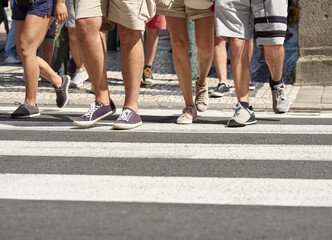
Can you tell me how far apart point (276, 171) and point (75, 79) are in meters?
4.96

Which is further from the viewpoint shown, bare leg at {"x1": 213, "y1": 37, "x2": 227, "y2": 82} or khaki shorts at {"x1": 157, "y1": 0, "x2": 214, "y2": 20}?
bare leg at {"x1": 213, "y1": 37, "x2": 227, "y2": 82}

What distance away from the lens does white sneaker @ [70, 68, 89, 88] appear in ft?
29.6

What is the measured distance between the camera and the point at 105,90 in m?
6.19

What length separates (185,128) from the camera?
6.18m

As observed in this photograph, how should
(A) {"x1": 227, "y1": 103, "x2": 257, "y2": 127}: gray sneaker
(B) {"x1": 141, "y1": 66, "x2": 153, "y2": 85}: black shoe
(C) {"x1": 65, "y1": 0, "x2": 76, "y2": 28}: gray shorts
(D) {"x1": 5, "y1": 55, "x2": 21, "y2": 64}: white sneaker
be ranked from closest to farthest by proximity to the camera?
(A) {"x1": 227, "y1": 103, "x2": 257, "y2": 127}: gray sneaker < (C) {"x1": 65, "y1": 0, "x2": 76, "y2": 28}: gray shorts < (B) {"x1": 141, "y1": 66, "x2": 153, "y2": 85}: black shoe < (D) {"x1": 5, "y1": 55, "x2": 21, "y2": 64}: white sneaker

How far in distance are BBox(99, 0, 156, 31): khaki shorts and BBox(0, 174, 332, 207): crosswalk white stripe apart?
181cm

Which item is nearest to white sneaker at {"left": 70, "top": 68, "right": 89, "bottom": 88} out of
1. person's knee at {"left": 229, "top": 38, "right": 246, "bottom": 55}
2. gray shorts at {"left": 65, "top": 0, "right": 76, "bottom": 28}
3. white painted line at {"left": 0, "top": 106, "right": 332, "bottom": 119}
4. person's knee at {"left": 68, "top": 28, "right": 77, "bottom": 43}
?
person's knee at {"left": 68, "top": 28, "right": 77, "bottom": 43}

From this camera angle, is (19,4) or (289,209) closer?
(289,209)

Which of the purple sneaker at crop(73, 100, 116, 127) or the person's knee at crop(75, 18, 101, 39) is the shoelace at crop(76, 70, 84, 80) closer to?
the purple sneaker at crop(73, 100, 116, 127)

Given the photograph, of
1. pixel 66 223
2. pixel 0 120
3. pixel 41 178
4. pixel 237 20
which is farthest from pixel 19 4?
pixel 66 223

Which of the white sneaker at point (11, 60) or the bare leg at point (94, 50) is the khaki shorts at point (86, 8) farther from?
the white sneaker at point (11, 60)

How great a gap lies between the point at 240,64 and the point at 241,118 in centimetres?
43

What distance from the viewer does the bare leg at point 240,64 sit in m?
6.13

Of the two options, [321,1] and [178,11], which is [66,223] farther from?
[321,1]
